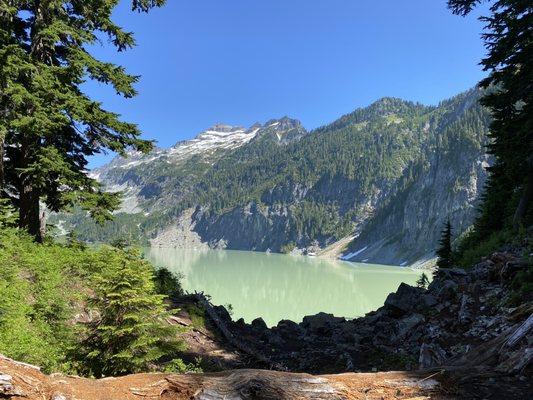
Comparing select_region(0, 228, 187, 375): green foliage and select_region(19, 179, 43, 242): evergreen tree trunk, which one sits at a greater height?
select_region(19, 179, 43, 242): evergreen tree trunk

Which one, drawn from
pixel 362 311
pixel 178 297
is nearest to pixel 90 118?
pixel 178 297

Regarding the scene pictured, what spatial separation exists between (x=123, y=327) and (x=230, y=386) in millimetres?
2726

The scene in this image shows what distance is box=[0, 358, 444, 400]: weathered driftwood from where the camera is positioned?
3.74 meters

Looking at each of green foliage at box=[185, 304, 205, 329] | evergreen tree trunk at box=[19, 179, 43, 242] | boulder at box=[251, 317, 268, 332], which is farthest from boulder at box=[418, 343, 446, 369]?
evergreen tree trunk at box=[19, 179, 43, 242]

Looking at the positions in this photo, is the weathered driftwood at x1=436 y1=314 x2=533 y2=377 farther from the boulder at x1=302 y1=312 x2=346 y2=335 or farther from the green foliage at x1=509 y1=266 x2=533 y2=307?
the boulder at x1=302 y1=312 x2=346 y2=335

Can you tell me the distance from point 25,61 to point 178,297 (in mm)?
8903

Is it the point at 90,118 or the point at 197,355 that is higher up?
the point at 90,118

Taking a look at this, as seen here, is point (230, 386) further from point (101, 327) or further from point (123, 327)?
point (101, 327)

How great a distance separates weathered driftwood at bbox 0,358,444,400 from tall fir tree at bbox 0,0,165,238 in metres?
9.58

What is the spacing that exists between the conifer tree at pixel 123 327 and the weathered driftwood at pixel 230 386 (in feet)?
6.65

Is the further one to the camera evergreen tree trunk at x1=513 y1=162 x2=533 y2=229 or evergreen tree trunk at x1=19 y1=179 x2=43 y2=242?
evergreen tree trunk at x1=513 y1=162 x2=533 y2=229

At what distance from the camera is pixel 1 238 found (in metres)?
9.27

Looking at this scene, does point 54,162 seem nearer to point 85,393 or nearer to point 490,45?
point 85,393

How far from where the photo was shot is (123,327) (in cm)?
617
